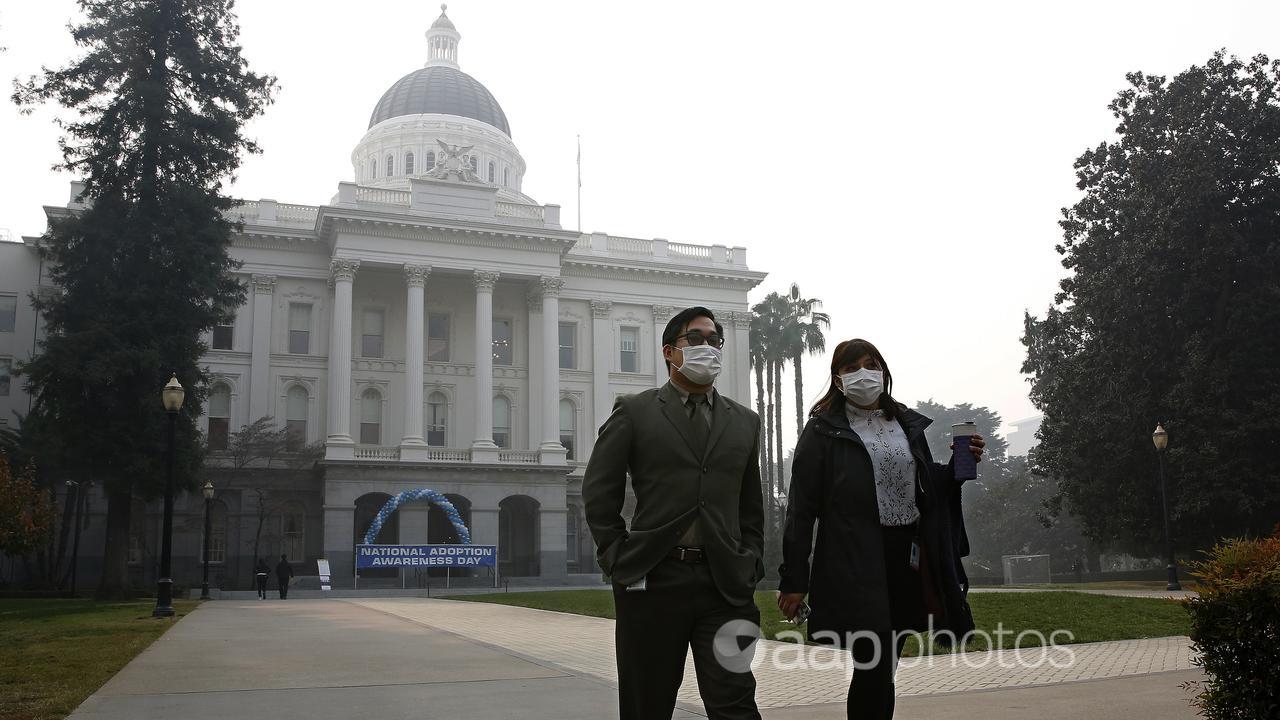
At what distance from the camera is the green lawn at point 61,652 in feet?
29.9

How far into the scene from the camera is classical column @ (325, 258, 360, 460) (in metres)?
47.6

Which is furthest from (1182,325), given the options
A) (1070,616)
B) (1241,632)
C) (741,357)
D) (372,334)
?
(372,334)

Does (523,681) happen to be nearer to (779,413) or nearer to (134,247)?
(134,247)

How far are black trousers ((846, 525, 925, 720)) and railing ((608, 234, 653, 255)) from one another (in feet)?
172

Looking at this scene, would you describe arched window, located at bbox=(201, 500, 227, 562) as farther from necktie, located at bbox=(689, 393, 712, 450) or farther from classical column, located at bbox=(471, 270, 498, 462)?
necktie, located at bbox=(689, 393, 712, 450)

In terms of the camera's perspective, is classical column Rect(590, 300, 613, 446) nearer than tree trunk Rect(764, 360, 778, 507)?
Yes

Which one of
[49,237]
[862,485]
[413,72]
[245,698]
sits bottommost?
[245,698]

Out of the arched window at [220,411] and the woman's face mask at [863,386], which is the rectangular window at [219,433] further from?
the woman's face mask at [863,386]

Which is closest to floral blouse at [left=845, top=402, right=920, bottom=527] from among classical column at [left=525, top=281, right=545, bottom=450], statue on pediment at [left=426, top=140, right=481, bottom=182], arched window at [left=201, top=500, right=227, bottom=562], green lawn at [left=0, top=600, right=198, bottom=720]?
green lawn at [left=0, top=600, right=198, bottom=720]

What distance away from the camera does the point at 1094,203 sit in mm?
37625

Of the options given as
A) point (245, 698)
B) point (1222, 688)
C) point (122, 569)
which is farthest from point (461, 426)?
point (1222, 688)

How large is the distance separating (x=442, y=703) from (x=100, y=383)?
28.1 m

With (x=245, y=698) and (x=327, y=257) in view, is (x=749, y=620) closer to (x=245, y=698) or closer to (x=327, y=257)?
(x=245, y=698)

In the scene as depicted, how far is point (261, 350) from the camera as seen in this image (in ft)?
165
